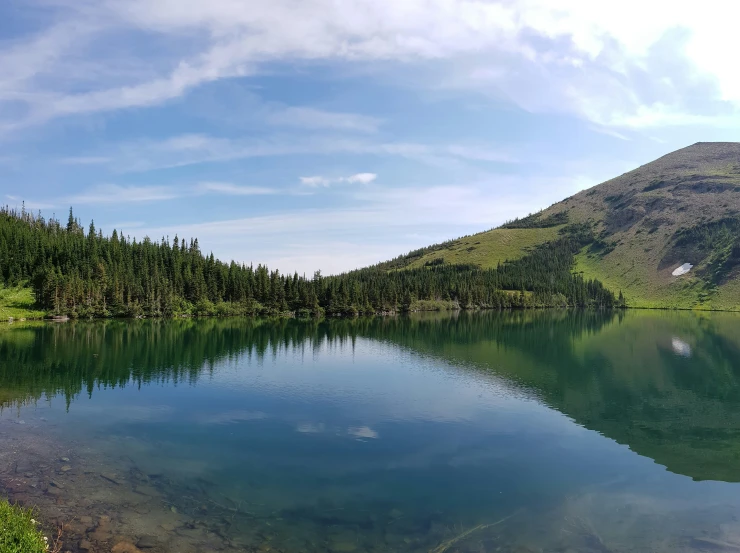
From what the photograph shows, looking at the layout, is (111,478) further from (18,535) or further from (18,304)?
(18,304)

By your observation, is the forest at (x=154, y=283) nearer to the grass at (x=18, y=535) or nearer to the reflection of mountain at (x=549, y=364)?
the reflection of mountain at (x=549, y=364)

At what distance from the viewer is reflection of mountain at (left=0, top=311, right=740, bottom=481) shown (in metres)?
36.2

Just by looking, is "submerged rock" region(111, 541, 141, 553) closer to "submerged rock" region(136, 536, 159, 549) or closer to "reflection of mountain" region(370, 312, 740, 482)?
"submerged rock" region(136, 536, 159, 549)

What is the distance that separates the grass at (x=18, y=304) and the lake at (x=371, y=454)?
63.8 meters

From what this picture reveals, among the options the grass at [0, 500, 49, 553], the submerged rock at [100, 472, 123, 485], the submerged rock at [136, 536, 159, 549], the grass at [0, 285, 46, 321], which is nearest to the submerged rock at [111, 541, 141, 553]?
the submerged rock at [136, 536, 159, 549]

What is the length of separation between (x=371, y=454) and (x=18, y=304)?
429 ft

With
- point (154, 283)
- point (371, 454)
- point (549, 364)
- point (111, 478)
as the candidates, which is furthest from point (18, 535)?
point (154, 283)

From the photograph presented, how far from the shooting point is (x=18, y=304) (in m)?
124

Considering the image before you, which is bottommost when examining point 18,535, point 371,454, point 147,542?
point 371,454

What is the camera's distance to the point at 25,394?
42406 mm

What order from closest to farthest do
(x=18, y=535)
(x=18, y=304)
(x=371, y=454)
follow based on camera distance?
(x=18, y=535) < (x=371, y=454) < (x=18, y=304)

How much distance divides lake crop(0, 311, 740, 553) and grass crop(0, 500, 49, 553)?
220cm

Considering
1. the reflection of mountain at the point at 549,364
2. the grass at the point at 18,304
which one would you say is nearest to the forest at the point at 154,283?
the grass at the point at 18,304

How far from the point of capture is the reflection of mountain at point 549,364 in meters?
36.2
